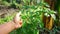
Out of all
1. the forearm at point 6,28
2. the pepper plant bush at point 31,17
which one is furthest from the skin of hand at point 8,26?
the pepper plant bush at point 31,17

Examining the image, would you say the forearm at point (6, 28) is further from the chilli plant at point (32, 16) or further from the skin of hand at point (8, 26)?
the chilli plant at point (32, 16)

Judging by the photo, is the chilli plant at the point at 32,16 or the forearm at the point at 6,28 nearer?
the forearm at the point at 6,28

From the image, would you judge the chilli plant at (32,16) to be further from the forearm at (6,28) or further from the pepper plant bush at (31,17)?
the forearm at (6,28)

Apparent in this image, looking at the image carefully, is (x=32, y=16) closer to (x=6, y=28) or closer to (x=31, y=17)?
(x=31, y=17)

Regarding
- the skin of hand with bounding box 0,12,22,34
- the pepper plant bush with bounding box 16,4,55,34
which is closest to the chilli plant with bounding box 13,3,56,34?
the pepper plant bush with bounding box 16,4,55,34

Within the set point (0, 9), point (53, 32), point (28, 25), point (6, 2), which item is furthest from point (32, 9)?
point (6, 2)

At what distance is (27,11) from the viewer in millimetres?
1328

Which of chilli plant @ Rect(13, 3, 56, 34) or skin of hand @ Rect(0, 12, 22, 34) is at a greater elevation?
skin of hand @ Rect(0, 12, 22, 34)

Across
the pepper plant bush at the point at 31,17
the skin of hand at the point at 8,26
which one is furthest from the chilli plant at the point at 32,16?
the skin of hand at the point at 8,26

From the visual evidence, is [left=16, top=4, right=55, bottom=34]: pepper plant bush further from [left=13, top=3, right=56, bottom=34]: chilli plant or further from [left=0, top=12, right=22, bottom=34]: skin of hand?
[left=0, top=12, right=22, bottom=34]: skin of hand

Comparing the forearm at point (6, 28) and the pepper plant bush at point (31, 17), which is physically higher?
the forearm at point (6, 28)

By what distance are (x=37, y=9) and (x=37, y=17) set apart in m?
0.09

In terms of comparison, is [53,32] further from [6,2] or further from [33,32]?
[6,2]

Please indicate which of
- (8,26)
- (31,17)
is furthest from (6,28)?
(31,17)
